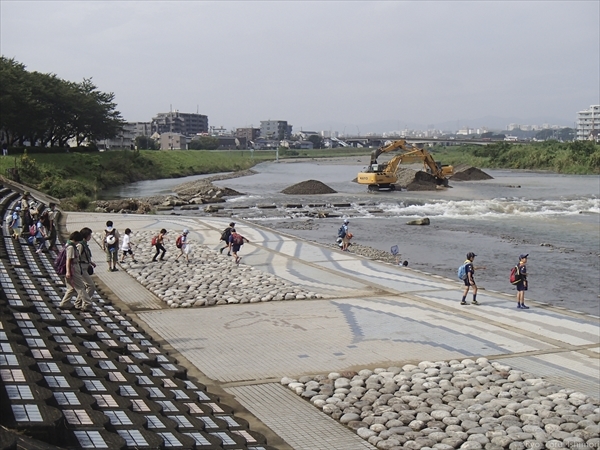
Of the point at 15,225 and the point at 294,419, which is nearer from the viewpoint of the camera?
the point at 294,419

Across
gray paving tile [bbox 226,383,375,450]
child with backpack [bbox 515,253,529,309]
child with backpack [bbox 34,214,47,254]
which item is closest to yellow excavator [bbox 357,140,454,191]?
child with backpack [bbox 34,214,47,254]

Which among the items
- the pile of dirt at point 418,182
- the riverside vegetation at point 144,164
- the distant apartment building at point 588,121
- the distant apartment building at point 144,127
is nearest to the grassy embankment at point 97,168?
the riverside vegetation at point 144,164

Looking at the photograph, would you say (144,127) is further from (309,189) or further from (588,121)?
(309,189)

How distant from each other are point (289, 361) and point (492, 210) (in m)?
34.5

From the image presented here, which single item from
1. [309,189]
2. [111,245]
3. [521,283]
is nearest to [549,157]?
[309,189]

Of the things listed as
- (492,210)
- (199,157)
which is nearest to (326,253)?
(492,210)

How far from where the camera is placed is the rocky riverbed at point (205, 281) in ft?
50.7

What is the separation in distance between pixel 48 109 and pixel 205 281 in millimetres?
51942

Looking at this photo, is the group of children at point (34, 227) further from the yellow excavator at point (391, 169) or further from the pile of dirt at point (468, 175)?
the pile of dirt at point (468, 175)

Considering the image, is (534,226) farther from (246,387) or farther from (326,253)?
(246,387)

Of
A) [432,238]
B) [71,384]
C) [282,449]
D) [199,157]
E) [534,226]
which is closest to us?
[71,384]

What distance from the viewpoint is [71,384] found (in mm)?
6387

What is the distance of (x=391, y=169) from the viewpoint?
56812mm

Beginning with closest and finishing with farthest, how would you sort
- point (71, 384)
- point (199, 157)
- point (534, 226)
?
point (71, 384)
point (534, 226)
point (199, 157)
